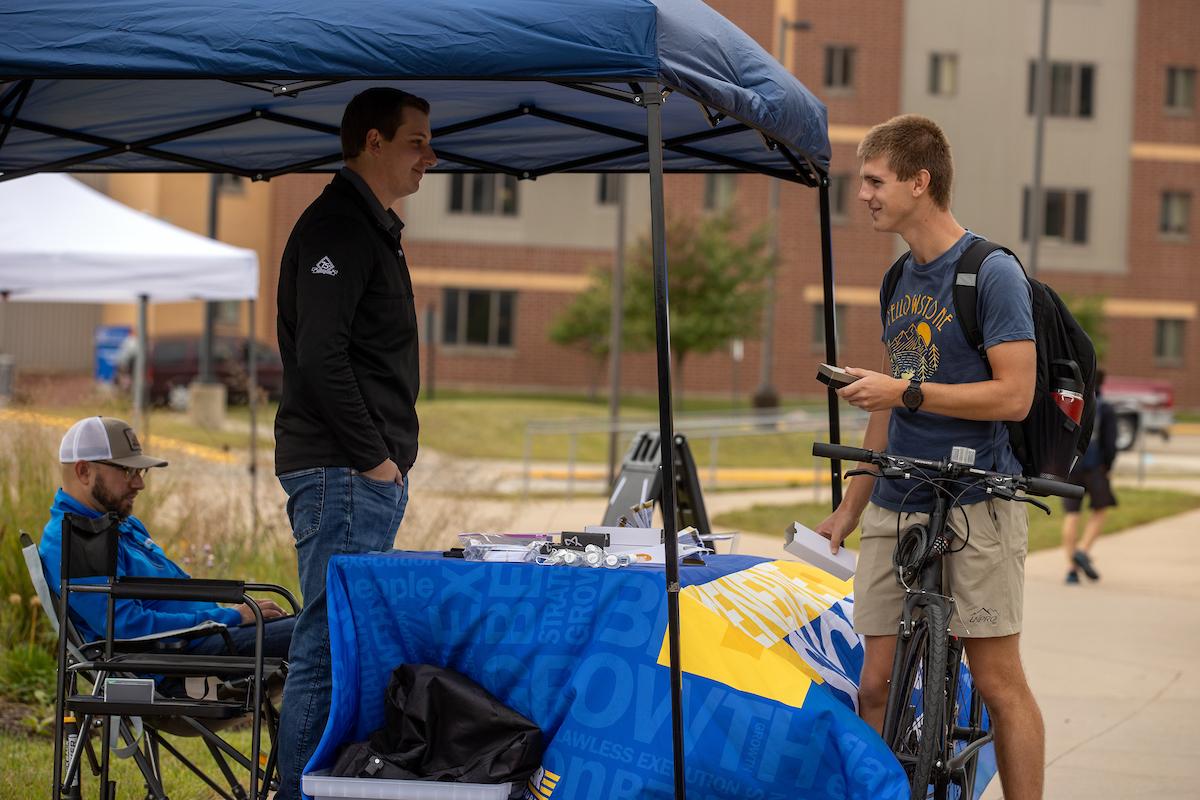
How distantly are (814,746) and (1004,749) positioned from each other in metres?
0.64

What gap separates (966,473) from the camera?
4.05 metres

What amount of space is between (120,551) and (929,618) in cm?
260

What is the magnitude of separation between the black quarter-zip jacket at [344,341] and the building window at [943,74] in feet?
129

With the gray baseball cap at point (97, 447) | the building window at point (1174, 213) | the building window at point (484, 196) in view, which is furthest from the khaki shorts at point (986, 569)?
the building window at point (1174, 213)

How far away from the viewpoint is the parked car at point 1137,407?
27.5 meters

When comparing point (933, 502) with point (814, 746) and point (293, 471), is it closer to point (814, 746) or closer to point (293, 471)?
point (814, 746)

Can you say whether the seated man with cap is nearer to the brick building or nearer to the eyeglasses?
the eyeglasses

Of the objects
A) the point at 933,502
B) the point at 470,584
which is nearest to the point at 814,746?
the point at 933,502

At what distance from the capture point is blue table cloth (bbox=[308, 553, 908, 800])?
156 inches

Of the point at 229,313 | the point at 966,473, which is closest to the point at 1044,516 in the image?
the point at 966,473

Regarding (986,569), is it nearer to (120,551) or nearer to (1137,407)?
(120,551)

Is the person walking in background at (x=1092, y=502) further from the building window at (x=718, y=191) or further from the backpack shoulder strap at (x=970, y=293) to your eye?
the building window at (x=718, y=191)

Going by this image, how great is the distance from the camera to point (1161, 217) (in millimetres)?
43125

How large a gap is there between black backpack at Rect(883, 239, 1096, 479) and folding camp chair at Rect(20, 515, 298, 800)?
7.38ft
